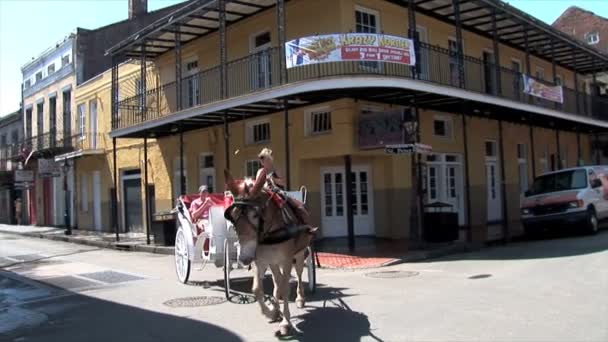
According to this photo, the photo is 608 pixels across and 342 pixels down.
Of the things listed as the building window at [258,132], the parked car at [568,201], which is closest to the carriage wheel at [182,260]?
the building window at [258,132]

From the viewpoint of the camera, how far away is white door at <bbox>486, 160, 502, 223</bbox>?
20.8 m

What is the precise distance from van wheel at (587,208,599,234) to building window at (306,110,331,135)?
24.9 ft

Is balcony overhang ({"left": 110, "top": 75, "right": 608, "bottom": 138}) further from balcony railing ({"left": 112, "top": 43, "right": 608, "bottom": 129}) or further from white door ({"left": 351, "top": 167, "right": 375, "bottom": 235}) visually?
white door ({"left": 351, "top": 167, "right": 375, "bottom": 235})

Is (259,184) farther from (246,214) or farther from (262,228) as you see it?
(262,228)

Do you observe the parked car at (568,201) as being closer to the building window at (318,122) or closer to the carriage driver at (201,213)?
the building window at (318,122)

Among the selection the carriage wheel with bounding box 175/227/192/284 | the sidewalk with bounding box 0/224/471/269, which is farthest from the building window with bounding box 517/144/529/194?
the carriage wheel with bounding box 175/227/192/284

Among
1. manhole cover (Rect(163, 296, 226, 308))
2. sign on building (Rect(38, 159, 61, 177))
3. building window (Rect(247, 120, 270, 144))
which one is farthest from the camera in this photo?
sign on building (Rect(38, 159, 61, 177))

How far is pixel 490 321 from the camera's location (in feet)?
21.2

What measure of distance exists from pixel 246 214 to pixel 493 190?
17.0 meters

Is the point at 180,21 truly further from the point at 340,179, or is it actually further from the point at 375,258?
the point at 375,258

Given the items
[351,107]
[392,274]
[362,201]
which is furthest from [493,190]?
[392,274]

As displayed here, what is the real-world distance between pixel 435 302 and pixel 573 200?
32.4 ft

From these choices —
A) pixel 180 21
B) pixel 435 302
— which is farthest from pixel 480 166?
pixel 435 302

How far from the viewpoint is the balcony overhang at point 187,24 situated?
53.5ft
